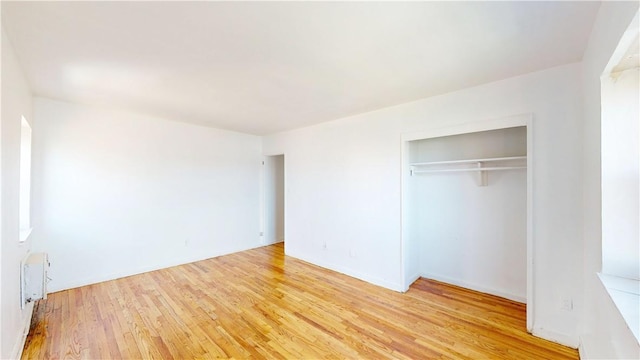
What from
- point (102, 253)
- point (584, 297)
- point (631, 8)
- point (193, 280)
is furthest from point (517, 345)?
point (102, 253)

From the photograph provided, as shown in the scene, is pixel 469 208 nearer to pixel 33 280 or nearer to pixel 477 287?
pixel 477 287

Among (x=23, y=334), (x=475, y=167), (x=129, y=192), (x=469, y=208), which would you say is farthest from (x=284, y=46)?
(x=129, y=192)

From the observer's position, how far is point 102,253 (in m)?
3.53

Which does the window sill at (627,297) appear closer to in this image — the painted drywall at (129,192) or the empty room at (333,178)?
the empty room at (333,178)

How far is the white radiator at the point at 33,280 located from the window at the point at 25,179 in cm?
60

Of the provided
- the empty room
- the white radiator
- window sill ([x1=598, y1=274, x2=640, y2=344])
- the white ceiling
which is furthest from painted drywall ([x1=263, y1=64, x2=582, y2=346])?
the white radiator

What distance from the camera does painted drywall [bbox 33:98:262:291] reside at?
319cm

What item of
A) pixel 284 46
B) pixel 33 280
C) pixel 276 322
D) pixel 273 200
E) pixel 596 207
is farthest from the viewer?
pixel 273 200

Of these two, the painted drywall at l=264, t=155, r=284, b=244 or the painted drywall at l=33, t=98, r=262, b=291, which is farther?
the painted drywall at l=264, t=155, r=284, b=244

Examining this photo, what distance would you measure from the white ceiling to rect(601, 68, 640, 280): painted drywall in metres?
0.50

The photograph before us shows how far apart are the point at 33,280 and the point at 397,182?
156 inches

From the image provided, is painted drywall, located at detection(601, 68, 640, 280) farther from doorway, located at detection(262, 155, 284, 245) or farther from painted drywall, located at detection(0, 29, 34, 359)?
doorway, located at detection(262, 155, 284, 245)

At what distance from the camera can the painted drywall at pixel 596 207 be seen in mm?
1259

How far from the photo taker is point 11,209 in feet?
6.31
